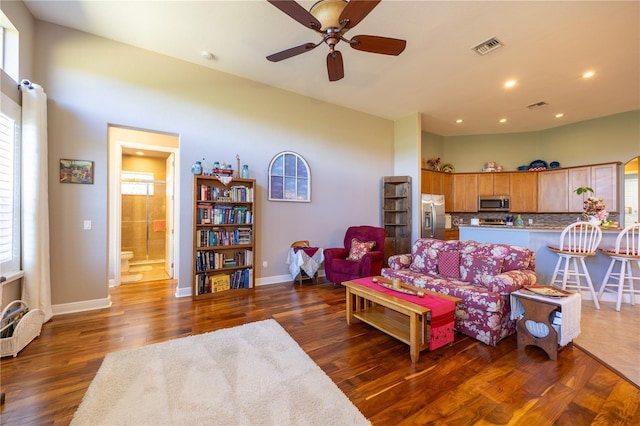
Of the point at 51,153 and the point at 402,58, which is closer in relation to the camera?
the point at 51,153

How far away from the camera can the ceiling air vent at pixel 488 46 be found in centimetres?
307

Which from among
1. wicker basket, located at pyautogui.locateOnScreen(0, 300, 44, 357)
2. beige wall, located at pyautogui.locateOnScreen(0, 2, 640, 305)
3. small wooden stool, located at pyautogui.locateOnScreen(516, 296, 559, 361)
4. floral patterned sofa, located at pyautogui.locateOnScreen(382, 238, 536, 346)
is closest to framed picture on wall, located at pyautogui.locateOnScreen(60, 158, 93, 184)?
beige wall, located at pyautogui.locateOnScreen(0, 2, 640, 305)

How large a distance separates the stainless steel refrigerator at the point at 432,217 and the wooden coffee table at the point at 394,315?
2964 millimetres

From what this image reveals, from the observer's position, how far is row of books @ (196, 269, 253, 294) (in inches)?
147

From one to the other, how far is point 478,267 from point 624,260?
6.71ft

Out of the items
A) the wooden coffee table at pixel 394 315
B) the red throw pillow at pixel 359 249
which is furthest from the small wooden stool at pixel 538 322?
the red throw pillow at pixel 359 249

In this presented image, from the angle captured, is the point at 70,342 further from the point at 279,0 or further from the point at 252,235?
the point at 279,0

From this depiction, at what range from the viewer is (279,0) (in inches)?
71.1

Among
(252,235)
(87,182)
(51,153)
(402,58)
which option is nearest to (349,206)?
(252,235)

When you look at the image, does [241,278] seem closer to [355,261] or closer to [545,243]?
[355,261]

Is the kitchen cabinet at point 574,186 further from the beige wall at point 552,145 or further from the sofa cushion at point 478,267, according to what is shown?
the sofa cushion at point 478,267

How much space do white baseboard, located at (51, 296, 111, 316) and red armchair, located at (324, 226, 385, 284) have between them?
3.11 meters

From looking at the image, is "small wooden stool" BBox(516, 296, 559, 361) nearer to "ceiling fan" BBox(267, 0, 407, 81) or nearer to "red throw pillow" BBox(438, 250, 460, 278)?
"red throw pillow" BBox(438, 250, 460, 278)

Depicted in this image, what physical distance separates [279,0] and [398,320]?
9.79ft
